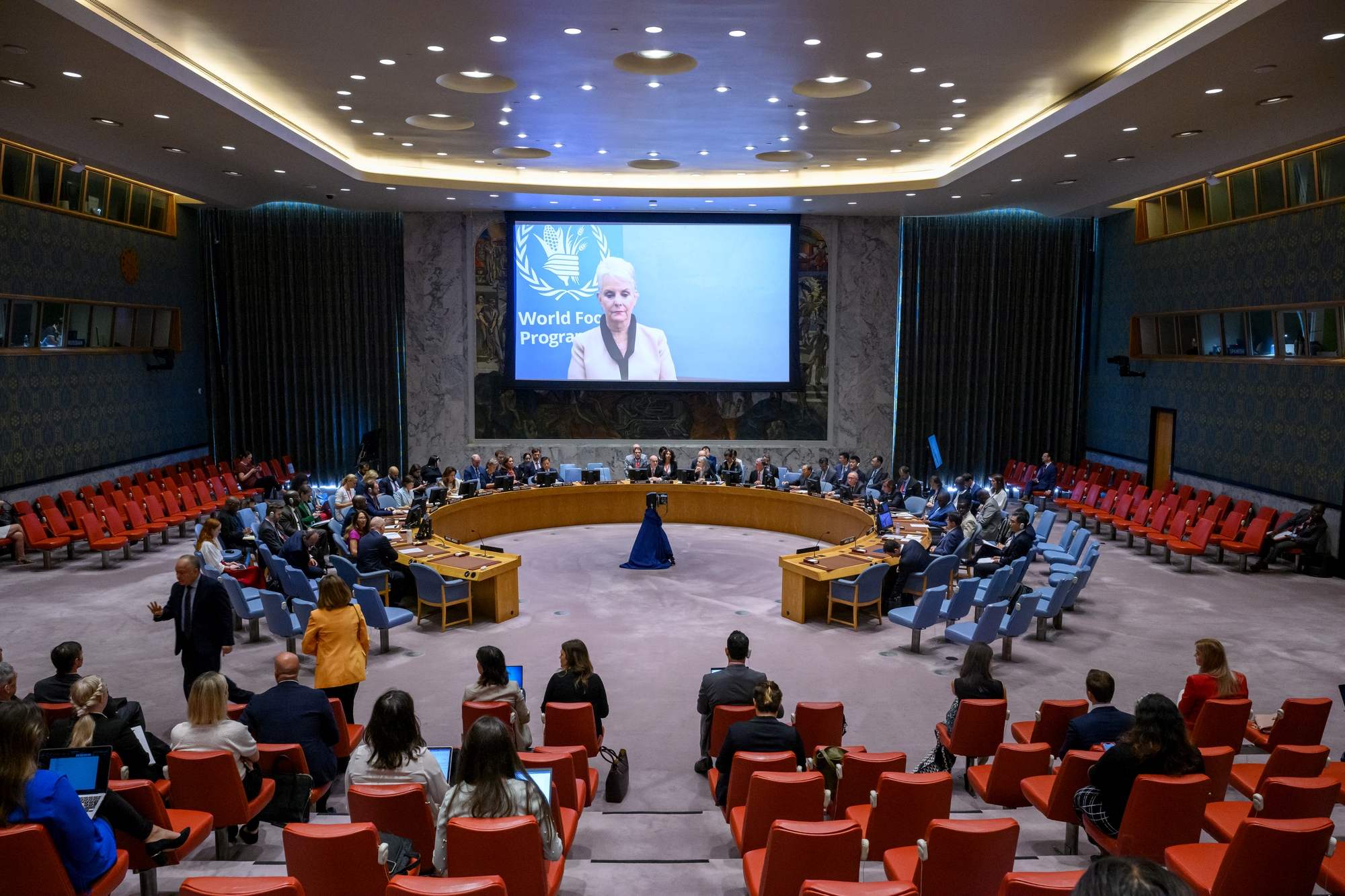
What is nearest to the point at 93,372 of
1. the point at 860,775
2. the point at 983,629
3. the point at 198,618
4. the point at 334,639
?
the point at 198,618

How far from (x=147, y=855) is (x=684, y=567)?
858 cm

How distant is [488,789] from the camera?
3.34 meters

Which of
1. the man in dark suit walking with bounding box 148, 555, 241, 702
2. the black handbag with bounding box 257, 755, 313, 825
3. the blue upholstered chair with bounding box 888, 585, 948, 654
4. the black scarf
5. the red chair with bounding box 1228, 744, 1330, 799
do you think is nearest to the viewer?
the red chair with bounding box 1228, 744, 1330, 799

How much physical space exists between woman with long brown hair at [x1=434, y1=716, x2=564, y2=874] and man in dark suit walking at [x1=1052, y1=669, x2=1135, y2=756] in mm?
2726

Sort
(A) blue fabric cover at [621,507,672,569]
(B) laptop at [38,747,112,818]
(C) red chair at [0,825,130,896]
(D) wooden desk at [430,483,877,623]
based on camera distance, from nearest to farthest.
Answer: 1. (C) red chair at [0,825,130,896]
2. (B) laptop at [38,747,112,818]
3. (A) blue fabric cover at [621,507,672,569]
4. (D) wooden desk at [430,483,877,623]

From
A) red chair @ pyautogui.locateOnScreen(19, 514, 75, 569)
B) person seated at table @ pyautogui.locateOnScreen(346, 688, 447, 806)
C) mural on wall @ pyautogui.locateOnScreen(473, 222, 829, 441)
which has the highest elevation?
mural on wall @ pyautogui.locateOnScreen(473, 222, 829, 441)

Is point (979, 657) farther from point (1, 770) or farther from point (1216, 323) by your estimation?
point (1216, 323)

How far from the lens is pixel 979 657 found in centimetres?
551

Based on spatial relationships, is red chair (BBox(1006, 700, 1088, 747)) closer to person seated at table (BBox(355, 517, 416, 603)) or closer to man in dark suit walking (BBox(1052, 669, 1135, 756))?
man in dark suit walking (BBox(1052, 669, 1135, 756))

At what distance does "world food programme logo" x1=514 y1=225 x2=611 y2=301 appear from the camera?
17.2m

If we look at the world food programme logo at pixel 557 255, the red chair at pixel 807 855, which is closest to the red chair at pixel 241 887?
the red chair at pixel 807 855

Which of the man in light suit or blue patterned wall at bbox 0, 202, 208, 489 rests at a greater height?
blue patterned wall at bbox 0, 202, 208, 489

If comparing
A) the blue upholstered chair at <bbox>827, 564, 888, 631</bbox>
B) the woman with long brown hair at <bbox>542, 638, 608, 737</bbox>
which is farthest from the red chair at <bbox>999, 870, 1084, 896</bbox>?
the blue upholstered chair at <bbox>827, 564, 888, 631</bbox>

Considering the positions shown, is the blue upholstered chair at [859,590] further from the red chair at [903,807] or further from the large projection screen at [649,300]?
the large projection screen at [649,300]
